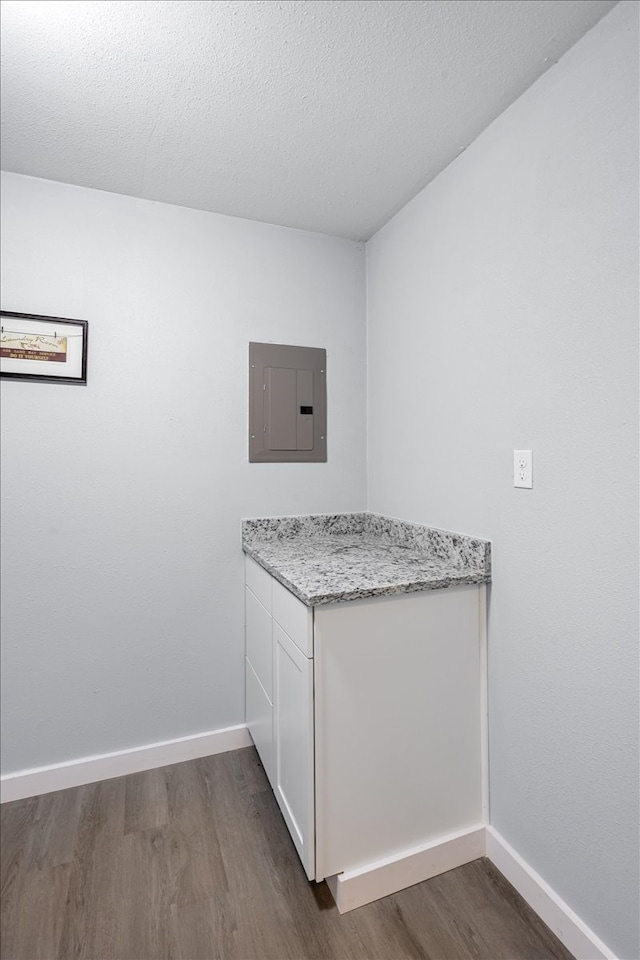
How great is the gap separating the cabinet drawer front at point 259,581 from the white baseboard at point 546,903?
1049 millimetres

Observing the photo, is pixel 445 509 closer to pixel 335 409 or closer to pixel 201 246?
pixel 335 409

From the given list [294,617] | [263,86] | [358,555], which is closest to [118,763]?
[294,617]

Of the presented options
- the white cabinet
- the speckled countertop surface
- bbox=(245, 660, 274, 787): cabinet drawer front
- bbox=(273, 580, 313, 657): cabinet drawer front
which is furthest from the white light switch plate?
bbox=(245, 660, 274, 787): cabinet drawer front

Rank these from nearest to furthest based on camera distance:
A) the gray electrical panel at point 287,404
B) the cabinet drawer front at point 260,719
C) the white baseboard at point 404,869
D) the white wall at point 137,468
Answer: the white baseboard at point 404,869, the cabinet drawer front at point 260,719, the white wall at point 137,468, the gray electrical panel at point 287,404

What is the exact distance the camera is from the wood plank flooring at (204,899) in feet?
3.98

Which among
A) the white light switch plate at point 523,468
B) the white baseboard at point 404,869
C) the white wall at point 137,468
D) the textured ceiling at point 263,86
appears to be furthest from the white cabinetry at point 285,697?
the textured ceiling at point 263,86

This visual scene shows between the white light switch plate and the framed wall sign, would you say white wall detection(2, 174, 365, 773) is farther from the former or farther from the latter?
the white light switch plate

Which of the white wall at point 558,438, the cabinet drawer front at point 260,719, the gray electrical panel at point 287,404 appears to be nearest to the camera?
the white wall at point 558,438

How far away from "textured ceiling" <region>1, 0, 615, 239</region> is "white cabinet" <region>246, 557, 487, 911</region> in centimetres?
152

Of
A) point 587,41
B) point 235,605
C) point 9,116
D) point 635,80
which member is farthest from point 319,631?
point 9,116

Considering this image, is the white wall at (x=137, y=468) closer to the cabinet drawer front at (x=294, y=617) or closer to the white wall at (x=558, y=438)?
the cabinet drawer front at (x=294, y=617)

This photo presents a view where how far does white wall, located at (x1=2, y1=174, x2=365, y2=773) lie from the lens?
1.80 meters

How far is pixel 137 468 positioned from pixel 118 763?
121 cm

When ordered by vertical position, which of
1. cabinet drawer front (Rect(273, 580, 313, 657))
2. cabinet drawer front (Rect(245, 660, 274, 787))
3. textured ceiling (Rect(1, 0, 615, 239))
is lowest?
cabinet drawer front (Rect(245, 660, 274, 787))
